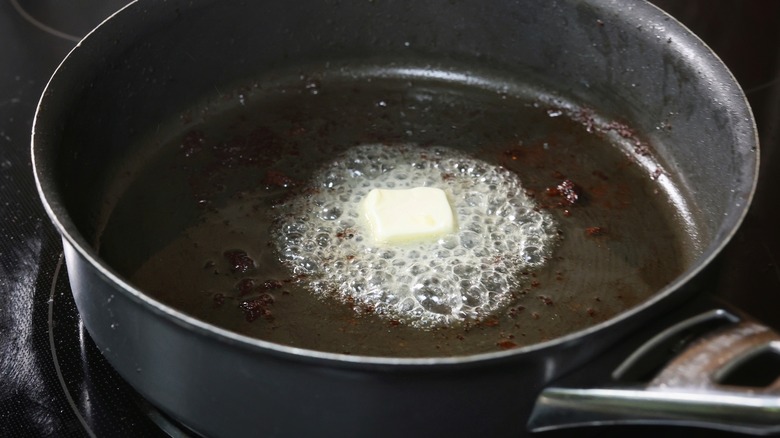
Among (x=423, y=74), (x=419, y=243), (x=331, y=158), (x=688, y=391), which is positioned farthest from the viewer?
(x=423, y=74)

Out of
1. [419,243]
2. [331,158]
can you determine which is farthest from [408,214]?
[331,158]

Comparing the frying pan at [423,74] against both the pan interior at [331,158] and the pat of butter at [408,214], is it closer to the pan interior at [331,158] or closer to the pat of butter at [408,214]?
the pan interior at [331,158]

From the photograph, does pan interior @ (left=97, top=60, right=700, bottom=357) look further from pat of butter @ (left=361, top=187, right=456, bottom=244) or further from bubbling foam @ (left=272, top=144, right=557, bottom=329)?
pat of butter @ (left=361, top=187, right=456, bottom=244)

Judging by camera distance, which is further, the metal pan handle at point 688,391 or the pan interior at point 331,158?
the pan interior at point 331,158

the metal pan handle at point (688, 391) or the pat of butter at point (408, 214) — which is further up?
the pat of butter at point (408, 214)

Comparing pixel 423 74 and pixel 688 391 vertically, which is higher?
pixel 423 74

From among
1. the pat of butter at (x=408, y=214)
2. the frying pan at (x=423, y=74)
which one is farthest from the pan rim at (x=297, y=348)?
the pat of butter at (x=408, y=214)

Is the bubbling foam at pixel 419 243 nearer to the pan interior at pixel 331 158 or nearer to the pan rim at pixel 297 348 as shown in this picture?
the pan interior at pixel 331 158

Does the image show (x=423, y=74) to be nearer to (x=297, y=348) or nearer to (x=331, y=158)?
(x=331, y=158)
